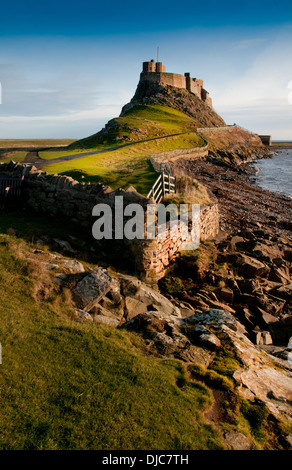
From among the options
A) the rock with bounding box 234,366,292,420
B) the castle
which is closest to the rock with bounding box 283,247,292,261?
the rock with bounding box 234,366,292,420

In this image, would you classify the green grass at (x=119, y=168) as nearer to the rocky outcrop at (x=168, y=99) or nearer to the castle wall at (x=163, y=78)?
the rocky outcrop at (x=168, y=99)

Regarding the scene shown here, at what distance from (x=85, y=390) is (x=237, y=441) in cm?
269

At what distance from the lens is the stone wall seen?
12.0 meters

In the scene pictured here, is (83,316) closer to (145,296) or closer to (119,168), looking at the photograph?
(145,296)

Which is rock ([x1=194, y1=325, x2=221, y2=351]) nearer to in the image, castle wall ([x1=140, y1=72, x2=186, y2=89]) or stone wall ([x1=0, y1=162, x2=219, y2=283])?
stone wall ([x1=0, y1=162, x2=219, y2=283])

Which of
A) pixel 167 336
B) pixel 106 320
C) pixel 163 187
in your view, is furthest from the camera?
pixel 163 187

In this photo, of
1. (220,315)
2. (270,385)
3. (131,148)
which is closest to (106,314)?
(220,315)

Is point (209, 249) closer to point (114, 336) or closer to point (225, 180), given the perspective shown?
point (114, 336)

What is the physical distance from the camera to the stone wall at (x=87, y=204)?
39.3 ft

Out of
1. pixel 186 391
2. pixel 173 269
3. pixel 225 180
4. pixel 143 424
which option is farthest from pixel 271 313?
pixel 225 180

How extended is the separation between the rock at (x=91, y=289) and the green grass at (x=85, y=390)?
0.73m

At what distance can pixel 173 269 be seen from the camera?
13453mm

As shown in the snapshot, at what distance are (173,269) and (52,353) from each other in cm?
772

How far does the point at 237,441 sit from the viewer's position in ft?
17.1
